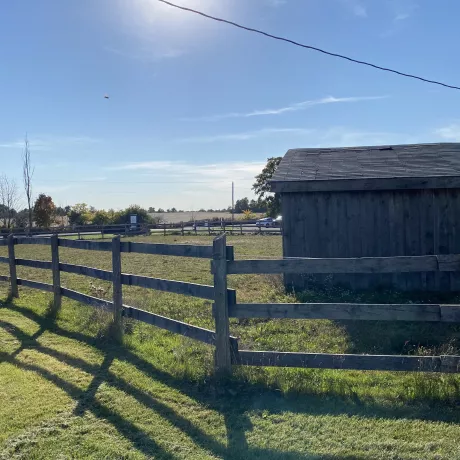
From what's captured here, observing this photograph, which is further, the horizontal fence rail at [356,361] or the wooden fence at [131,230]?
the wooden fence at [131,230]

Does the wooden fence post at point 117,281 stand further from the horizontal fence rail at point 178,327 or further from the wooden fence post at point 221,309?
the wooden fence post at point 221,309

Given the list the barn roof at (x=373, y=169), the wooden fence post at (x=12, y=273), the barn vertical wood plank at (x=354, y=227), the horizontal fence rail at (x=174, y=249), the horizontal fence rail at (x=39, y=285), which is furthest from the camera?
the barn vertical wood plank at (x=354, y=227)

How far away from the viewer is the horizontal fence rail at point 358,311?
4207 mm

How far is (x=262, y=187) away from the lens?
5141 centimetres

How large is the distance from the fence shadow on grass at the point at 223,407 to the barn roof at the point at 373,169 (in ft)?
20.5

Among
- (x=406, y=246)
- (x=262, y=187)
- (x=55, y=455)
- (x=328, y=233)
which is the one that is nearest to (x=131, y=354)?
(x=55, y=455)

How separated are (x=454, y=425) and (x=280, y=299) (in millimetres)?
5806

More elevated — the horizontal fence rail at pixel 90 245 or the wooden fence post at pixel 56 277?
the horizontal fence rail at pixel 90 245

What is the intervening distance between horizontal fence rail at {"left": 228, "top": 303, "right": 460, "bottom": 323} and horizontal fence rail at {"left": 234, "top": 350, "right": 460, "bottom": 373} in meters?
0.35

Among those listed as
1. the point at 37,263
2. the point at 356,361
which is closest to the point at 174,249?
the point at 356,361

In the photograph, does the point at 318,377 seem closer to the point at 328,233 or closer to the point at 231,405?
the point at 231,405

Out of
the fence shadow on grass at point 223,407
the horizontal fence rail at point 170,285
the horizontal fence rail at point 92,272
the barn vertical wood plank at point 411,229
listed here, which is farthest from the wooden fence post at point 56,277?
the barn vertical wood plank at point 411,229

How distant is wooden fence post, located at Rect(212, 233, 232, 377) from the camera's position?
472cm

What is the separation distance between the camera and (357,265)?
456cm
